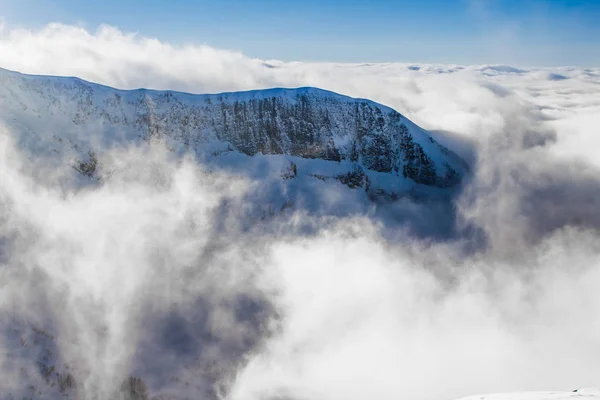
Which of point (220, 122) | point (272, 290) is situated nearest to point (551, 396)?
point (272, 290)

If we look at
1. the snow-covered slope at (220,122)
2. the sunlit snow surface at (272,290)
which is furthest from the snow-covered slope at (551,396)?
the snow-covered slope at (220,122)

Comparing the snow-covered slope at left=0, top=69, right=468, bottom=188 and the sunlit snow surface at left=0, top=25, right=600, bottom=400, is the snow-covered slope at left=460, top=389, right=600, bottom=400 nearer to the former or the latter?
the sunlit snow surface at left=0, top=25, right=600, bottom=400

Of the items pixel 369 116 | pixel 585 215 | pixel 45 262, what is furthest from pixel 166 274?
pixel 585 215

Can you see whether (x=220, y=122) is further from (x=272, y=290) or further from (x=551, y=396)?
(x=551, y=396)

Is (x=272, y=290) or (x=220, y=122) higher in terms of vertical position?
(x=220, y=122)

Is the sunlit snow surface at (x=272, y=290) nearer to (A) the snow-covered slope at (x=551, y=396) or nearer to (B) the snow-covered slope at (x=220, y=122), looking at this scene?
(B) the snow-covered slope at (x=220, y=122)

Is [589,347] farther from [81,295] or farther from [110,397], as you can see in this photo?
[81,295]

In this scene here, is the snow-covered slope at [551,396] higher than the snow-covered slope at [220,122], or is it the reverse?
the snow-covered slope at [220,122]

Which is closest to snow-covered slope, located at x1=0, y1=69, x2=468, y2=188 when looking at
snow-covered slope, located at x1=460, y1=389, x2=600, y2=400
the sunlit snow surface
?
the sunlit snow surface
